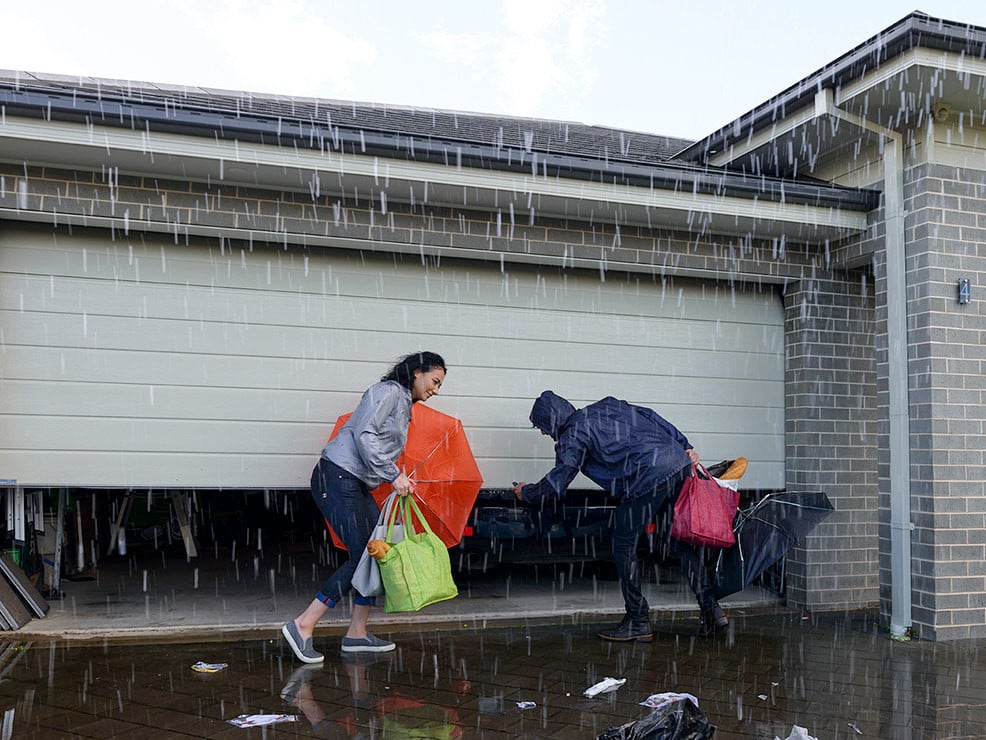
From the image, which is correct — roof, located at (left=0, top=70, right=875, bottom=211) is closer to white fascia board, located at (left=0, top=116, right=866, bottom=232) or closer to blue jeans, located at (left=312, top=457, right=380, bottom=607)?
white fascia board, located at (left=0, top=116, right=866, bottom=232)

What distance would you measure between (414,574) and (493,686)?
0.74 m

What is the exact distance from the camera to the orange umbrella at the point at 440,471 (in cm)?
587

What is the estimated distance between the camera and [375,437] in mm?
5086

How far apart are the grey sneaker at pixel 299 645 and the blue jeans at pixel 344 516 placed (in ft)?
0.75

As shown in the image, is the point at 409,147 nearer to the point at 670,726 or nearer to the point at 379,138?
the point at 379,138

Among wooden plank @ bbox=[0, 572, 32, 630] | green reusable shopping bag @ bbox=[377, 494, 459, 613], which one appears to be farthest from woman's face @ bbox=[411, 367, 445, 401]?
wooden plank @ bbox=[0, 572, 32, 630]

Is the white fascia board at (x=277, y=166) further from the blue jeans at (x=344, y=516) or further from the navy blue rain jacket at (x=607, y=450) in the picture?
the blue jeans at (x=344, y=516)

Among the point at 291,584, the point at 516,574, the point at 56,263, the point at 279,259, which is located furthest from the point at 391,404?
the point at 516,574

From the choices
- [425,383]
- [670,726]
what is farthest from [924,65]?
[670,726]

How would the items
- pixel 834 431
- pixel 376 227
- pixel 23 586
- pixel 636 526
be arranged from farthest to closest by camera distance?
Answer: 1. pixel 834 431
2. pixel 376 227
3. pixel 23 586
4. pixel 636 526

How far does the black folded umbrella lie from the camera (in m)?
6.04

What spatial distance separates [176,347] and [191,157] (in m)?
1.38

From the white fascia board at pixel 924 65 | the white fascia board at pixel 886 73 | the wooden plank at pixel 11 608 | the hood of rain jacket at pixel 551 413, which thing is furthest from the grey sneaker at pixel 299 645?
the white fascia board at pixel 924 65

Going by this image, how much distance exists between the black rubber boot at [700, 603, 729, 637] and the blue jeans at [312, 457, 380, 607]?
7.85ft
